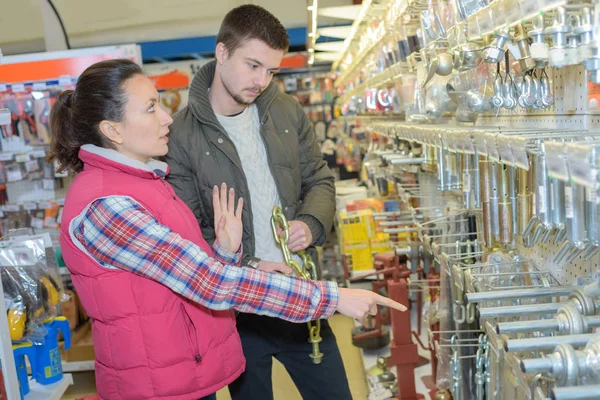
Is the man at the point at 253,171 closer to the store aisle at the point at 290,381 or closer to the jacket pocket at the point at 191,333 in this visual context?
the jacket pocket at the point at 191,333

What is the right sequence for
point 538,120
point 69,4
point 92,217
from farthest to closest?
1. point 69,4
2. point 538,120
3. point 92,217

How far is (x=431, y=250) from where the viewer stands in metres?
2.13

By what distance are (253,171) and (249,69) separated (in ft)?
1.10

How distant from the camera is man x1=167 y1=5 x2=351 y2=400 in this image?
7.06ft

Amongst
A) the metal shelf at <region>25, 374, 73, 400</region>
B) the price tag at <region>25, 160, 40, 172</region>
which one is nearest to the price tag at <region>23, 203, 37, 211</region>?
the price tag at <region>25, 160, 40, 172</region>

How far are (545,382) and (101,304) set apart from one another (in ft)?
3.42

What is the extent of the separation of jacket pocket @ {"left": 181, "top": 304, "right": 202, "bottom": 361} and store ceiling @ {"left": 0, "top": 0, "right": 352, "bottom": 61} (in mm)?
6474

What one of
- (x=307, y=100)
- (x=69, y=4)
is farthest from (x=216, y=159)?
(x=69, y=4)

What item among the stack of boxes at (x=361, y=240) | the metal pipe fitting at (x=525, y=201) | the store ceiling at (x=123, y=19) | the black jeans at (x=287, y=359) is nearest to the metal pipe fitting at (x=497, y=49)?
the metal pipe fitting at (x=525, y=201)

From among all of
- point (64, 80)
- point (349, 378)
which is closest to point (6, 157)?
point (64, 80)

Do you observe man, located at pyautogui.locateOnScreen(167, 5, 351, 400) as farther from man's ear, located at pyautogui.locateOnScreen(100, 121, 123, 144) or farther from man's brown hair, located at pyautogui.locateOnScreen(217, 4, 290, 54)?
man's ear, located at pyautogui.locateOnScreen(100, 121, 123, 144)

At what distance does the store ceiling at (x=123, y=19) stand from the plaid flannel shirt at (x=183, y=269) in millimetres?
6533

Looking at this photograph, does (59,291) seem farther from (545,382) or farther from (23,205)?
(23,205)

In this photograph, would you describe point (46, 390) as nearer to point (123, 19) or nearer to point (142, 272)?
point (142, 272)
